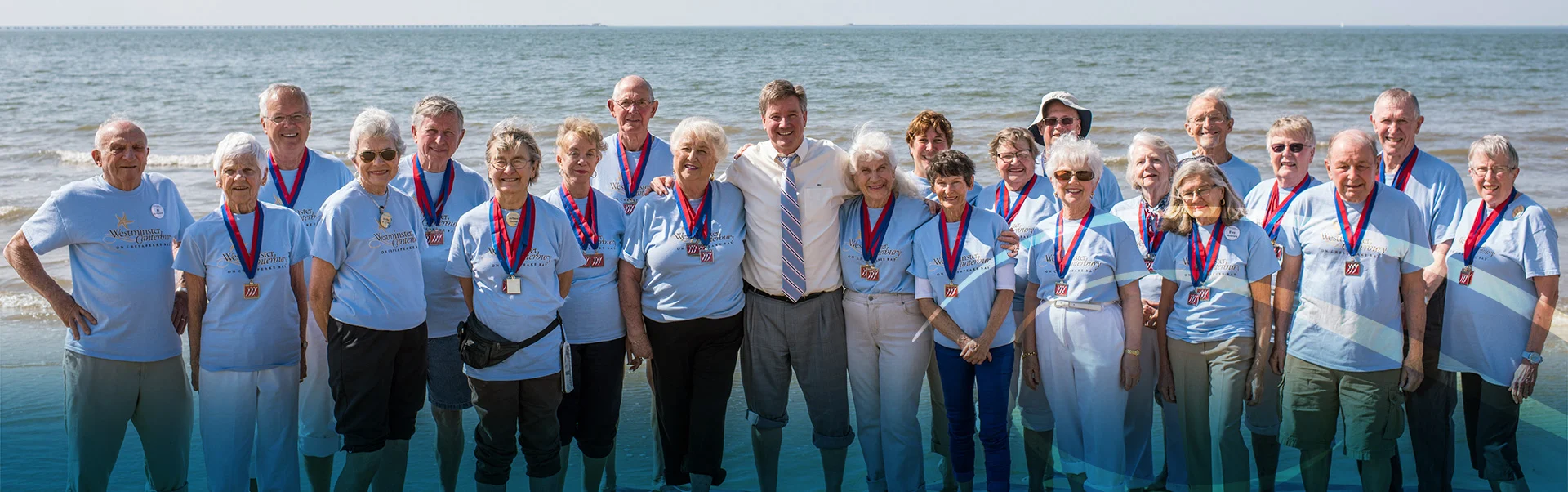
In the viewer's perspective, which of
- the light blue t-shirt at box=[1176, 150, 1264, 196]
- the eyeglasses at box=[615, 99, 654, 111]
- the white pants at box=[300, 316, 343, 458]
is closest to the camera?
the white pants at box=[300, 316, 343, 458]

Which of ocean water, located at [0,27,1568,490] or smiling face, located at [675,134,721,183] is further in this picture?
ocean water, located at [0,27,1568,490]

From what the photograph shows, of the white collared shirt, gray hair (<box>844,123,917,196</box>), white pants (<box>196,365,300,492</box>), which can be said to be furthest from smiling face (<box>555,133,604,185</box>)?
white pants (<box>196,365,300,492</box>)

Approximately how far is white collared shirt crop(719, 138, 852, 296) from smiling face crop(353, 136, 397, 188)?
1395mm

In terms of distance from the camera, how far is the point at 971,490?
435cm

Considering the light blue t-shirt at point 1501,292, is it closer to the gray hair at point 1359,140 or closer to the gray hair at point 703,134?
the gray hair at point 1359,140

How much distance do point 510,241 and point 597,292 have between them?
0.50 meters

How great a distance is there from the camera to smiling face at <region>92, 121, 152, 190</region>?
397 cm

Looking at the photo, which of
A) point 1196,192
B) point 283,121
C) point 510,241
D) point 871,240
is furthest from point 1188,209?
point 283,121

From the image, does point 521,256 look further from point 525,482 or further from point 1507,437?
point 1507,437

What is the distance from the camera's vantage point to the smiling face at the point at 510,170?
A: 3.95m

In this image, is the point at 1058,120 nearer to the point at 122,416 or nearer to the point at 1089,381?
the point at 1089,381

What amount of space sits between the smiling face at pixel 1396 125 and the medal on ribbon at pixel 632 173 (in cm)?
352

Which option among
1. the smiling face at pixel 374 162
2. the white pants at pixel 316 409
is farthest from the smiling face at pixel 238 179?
the white pants at pixel 316 409

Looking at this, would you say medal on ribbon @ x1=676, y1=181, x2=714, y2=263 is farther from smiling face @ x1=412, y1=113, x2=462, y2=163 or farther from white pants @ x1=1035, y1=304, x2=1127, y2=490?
white pants @ x1=1035, y1=304, x2=1127, y2=490
